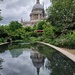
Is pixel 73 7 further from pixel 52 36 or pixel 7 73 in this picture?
pixel 7 73

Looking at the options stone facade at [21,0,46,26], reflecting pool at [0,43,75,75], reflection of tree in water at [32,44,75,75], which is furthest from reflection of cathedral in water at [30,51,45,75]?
stone facade at [21,0,46,26]

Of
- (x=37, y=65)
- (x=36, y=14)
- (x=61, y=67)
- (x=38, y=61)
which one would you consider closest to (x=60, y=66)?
Answer: (x=61, y=67)

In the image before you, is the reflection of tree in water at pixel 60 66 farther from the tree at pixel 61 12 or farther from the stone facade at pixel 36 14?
the stone facade at pixel 36 14

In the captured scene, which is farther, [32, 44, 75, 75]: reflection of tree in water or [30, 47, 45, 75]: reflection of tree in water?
[30, 47, 45, 75]: reflection of tree in water

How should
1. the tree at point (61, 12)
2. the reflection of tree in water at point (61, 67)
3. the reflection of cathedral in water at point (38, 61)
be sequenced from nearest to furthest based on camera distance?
1. the reflection of tree in water at point (61, 67)
2. the reflection of cathedral in water at point (38, 61)
3. the tree at point (61, 12)

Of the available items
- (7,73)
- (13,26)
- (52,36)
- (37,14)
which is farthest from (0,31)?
(37,14)

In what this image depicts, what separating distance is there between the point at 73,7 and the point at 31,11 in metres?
90.5

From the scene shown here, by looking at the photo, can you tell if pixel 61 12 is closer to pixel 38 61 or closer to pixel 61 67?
pixel 38 61

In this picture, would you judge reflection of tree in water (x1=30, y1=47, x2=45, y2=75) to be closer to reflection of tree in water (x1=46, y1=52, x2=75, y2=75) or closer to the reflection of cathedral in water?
the reflection of cathedral in water

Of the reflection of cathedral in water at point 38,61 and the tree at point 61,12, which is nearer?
the reflection of cathedral in water at point 38,61

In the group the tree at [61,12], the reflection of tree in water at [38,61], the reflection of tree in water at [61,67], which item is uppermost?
the tree at [61,12]

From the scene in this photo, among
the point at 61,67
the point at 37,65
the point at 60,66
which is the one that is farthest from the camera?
the point at 37,65

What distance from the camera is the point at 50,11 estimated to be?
40.2 meters

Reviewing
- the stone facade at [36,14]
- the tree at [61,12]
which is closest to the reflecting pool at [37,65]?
the tree at [61,12]
